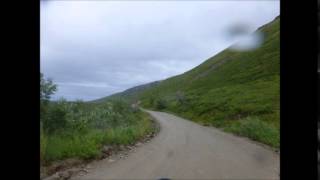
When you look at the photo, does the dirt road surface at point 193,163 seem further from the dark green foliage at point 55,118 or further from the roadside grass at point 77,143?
the dark green foliage at point 55,118

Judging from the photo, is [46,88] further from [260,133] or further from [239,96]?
[239,96]

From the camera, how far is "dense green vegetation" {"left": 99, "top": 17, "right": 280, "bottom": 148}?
648 inches

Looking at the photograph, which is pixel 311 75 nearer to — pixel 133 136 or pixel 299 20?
pixel 299 20

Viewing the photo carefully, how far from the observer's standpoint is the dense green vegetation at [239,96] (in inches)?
648

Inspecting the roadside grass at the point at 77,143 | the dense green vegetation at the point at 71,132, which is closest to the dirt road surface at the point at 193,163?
the roadside grass at the point at 77,143

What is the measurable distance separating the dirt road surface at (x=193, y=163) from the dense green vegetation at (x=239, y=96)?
5.93 ft

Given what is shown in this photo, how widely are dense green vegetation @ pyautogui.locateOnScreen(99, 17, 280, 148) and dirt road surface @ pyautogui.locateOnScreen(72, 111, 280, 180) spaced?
5.93 feet

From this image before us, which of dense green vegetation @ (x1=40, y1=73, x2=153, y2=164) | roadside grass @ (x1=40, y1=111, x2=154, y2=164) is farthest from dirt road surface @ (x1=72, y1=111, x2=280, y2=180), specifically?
dense green vegetation @ (x1=40, y1=73, x2=153, y2=164)

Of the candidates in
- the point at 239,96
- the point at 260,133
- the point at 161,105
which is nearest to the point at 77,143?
the point at 260,133

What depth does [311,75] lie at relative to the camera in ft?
5.45

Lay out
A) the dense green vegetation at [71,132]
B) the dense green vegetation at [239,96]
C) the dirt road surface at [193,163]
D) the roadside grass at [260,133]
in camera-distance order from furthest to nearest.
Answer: the dense green vegetation at [239,96] → the roadside grass at [260,133] → the dense green vegetation at [71,132] → the dirt road surface at [193,163]
